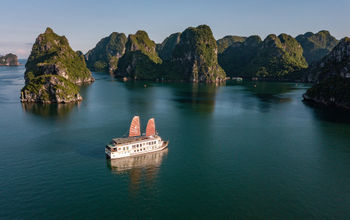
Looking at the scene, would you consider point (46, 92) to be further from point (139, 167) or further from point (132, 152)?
point (139, 167)

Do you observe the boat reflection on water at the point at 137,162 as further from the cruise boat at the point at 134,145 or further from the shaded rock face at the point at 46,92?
the shaded rock face at the point at 46,92

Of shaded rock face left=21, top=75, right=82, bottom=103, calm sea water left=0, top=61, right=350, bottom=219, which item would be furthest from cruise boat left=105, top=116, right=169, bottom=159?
shaded rock face left=21, top=75, right=82, bottom=103

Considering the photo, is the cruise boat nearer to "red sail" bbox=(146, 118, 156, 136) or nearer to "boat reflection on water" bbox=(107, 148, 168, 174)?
"red sail" bbox=(146, 118, 156, 136)

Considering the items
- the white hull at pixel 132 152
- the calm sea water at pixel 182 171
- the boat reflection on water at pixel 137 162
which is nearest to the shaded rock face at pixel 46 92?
the calm sea water at pixel 182 171

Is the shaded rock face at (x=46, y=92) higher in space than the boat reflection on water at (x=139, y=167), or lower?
higher

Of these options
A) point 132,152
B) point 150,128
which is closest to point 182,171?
point 132,152

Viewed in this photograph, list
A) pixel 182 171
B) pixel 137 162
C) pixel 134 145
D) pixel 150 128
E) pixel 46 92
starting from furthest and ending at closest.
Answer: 1. pixel 46 92
2. pixel 150 128
3. pixel 134 145
4. pixel 137 162
5. pixel 182 171
